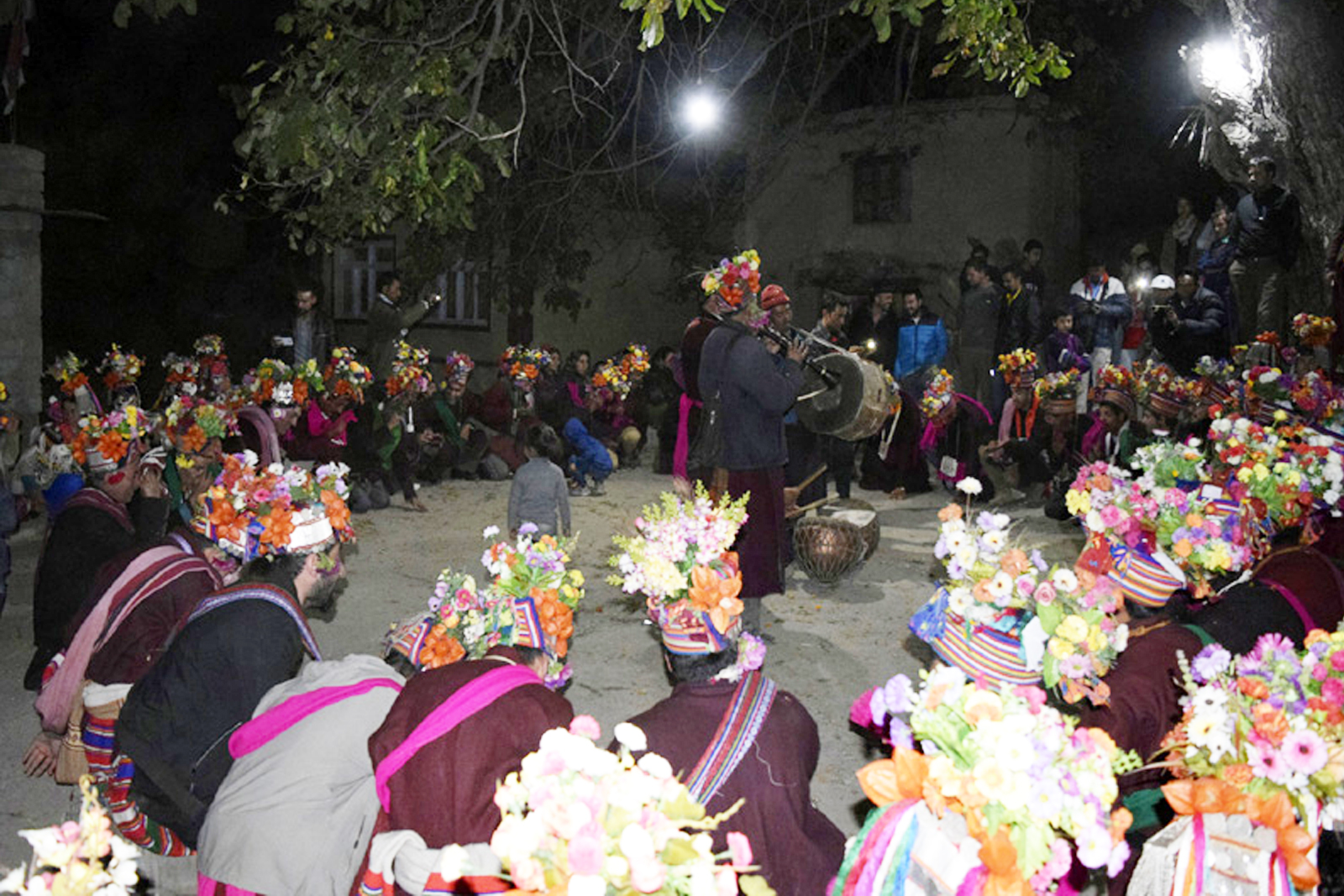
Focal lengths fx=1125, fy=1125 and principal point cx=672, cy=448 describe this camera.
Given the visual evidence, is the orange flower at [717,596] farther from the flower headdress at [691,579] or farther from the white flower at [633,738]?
the white flower at [633,738]

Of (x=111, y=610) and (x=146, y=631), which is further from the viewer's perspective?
(x=111, y=610)

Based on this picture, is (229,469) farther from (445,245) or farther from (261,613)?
(445,245)

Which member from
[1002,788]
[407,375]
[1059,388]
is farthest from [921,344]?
[1002,788]

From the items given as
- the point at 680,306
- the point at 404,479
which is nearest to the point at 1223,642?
the point at 404,479

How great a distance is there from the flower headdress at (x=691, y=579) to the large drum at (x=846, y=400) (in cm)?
395

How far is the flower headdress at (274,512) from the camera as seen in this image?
3967 mm

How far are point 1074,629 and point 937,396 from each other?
9.08 metres

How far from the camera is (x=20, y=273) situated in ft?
40.0

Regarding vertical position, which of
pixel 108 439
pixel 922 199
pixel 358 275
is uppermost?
pixel 922 199

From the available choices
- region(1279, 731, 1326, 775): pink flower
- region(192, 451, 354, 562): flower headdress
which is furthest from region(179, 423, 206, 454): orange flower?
region(1279, 731, 1326, 775): pink flower

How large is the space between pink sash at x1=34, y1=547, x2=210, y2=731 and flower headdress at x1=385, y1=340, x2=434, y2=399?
7.98 m

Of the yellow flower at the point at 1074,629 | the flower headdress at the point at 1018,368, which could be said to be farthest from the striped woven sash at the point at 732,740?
the flower headdress at the point at 1018,368

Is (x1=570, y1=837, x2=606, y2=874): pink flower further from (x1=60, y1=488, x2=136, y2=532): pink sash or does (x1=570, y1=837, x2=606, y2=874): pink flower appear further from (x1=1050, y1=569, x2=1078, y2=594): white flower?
(x1=60, y1=488, x2=136, y2=532): pink sash

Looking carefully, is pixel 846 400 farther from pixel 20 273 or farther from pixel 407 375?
pixel 20 273
